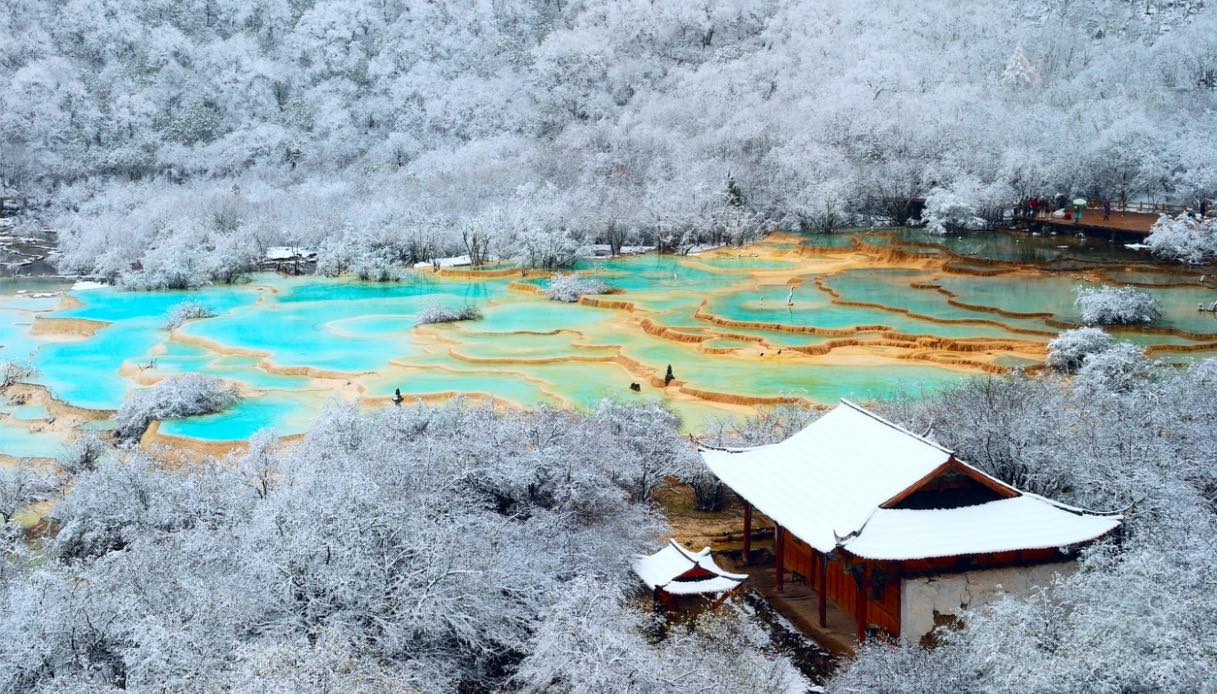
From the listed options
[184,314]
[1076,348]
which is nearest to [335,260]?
[184,314]

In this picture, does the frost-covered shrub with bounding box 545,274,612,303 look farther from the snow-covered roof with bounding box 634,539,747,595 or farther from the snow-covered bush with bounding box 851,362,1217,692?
the snow-covered roof with bounding box 634,539,747,595

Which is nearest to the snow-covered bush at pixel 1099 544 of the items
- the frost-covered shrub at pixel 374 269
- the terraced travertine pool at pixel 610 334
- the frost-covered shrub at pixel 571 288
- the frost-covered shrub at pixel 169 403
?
the terraced travertine pool at pixel 610 334

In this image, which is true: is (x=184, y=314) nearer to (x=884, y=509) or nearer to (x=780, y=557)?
(x=780, y=557)

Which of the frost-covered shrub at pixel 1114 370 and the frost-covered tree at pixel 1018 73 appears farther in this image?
the frost-covered tree at pixel 1018 73

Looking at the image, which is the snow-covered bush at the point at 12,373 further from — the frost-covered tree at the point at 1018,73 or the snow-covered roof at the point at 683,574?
the frost-covered tree at the point at 1018,73

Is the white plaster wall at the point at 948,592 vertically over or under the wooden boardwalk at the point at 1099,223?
under

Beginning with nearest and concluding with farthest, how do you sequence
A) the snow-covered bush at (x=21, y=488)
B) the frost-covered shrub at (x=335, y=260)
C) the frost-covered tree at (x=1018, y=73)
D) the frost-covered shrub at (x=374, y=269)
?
the snow-covered bush at (x=21, y=488), the frost-covered shrub at (x=374, y=269), the frost-covered shrub at (x=335, y=260), the frost-covered tree at (x=1018, y=73)

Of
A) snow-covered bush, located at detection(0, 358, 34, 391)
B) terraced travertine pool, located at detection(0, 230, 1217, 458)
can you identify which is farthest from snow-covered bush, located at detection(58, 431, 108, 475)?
snow-covered bush, located at detection(0, 358, 34, 391)
